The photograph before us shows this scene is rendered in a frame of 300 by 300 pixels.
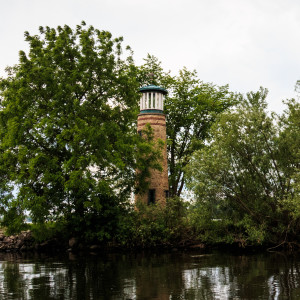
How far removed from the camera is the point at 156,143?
3544 cm

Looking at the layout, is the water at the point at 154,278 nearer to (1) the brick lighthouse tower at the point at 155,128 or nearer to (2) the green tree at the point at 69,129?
(2) the green tree at the point at 69,129

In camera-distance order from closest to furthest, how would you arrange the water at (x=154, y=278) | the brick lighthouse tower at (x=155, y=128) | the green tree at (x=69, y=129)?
the water at (x=154, y=278)
the green tree at (x=69, y=129)
the brick lighthouse tower at (x=155, y=128)

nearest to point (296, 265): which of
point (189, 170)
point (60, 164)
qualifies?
point (189, 170)

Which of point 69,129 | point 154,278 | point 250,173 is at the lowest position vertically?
point 154,278

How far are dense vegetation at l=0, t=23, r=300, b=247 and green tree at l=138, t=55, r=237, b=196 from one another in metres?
11.2

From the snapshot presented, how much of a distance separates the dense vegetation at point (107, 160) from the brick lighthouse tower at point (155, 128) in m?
1.99

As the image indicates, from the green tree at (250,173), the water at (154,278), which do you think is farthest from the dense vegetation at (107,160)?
the water at (154,278)

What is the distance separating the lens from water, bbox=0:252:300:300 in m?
14.2

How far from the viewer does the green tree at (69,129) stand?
95.5 feet

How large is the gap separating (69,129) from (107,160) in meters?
3.28

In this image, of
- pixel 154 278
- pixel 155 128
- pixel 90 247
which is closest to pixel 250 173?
pixel 155 128

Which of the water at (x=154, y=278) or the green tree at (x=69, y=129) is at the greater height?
the green tree at (x=69, y=129)

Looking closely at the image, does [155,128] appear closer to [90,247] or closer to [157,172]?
[157,172]

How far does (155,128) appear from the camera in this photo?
36.2 m
